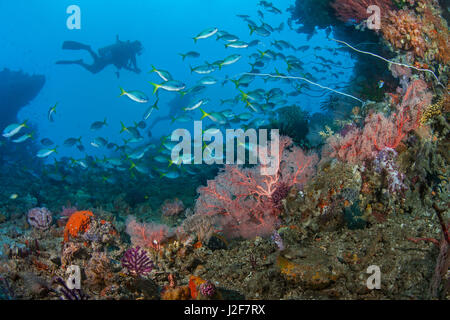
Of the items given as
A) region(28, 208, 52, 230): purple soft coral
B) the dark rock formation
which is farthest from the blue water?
region(28, 208, 52, 230): purple soft coral

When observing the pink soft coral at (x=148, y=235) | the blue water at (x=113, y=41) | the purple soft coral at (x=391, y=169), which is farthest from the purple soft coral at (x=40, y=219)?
the blue water at (x=113, y=41)

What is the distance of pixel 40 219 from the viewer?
5859mm

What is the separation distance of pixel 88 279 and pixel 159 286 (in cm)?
84

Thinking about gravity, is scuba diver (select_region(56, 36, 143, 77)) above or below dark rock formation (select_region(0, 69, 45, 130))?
above

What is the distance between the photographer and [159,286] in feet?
10.1

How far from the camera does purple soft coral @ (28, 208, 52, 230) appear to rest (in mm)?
5804

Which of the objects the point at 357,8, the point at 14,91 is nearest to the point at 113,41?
the point at 14,91

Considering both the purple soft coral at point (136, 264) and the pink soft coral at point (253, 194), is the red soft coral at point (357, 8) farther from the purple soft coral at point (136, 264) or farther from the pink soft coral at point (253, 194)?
the purple soft coral at point (136, 264)

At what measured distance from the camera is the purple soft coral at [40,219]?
580 centimetres

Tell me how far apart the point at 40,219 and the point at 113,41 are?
156m

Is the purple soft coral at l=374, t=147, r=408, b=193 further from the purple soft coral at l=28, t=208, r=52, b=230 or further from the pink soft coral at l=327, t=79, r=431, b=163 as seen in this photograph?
the purple soft coral at l=28, t=208, r=52, b=230

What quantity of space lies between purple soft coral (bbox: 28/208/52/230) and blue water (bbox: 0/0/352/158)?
9467cm

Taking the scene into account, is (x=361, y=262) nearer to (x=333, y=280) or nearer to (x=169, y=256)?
(x=333, y=280)
